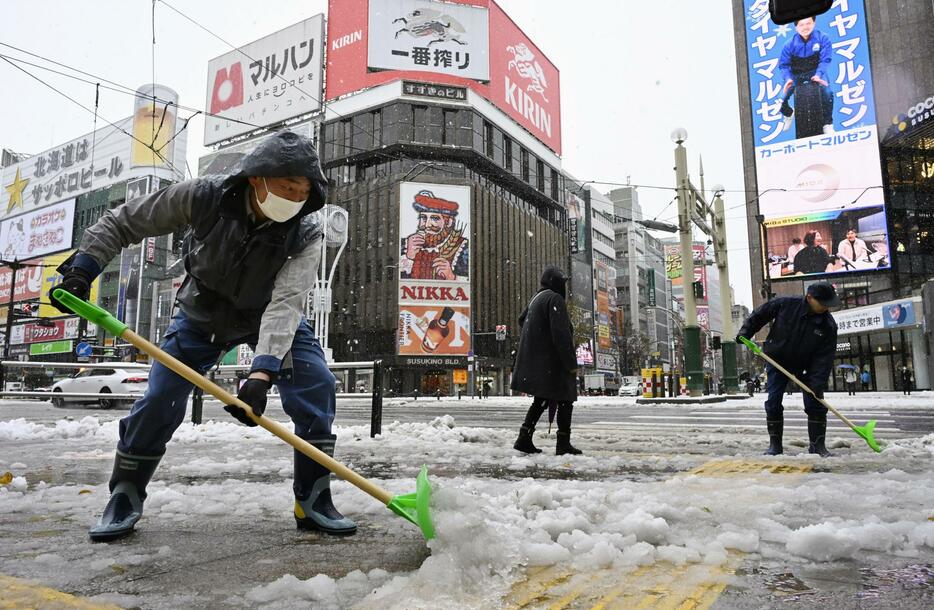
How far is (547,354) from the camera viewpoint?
209 inches

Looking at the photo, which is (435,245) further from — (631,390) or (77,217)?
(77,217)

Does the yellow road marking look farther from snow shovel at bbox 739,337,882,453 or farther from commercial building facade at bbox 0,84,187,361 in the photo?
commercial building facade at bbox 0,84,187,361

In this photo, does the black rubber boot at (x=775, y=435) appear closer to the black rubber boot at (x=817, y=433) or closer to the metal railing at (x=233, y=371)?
the black rubber boot at (x=817, y=433)

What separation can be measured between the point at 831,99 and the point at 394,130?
29.2 meters

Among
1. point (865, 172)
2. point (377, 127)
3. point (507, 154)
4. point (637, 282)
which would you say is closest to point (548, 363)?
point (865, 172)

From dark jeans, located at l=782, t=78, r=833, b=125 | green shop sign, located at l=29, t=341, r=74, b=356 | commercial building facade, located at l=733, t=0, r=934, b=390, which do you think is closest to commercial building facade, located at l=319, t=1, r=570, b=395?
commercial building facade, located at l=733, t=0, r=934, b=390

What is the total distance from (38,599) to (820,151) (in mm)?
35688

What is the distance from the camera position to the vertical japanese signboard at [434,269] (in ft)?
152

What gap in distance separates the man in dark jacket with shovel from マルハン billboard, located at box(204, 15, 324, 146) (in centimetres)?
4917

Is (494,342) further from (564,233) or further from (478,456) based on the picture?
(478,456)

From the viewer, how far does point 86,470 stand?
4.12 metres

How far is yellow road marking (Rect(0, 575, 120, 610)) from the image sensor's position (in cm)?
148

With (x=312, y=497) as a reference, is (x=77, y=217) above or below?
above

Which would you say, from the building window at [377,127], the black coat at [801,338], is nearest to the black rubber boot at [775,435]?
the black coat at [801,338]
